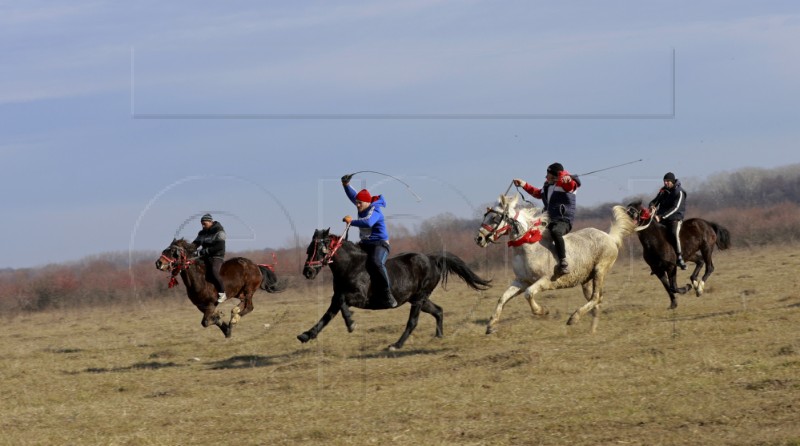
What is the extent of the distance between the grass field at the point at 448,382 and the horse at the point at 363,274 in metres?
0.62

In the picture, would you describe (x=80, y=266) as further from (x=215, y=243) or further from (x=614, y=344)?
(x=614, y=344)

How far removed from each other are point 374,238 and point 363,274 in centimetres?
59

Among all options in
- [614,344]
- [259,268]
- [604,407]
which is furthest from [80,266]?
[604,407]

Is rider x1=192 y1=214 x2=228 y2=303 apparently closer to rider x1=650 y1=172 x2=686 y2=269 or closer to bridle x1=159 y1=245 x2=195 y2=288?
bridle x1=159 y1=245 x2=195 y2=288

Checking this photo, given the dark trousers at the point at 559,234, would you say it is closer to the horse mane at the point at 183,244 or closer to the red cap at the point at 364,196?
the red cap at the point at 364,196

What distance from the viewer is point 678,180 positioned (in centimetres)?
2002

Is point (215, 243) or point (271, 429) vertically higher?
point (215, 243)

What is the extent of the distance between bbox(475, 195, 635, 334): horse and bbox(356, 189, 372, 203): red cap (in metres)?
1.75

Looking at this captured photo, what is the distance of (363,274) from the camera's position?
15531 mm

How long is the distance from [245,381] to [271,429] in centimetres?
353

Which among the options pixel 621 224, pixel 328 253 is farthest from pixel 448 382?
pixel 621 224

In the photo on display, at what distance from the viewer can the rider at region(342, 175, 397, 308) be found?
1555 cm

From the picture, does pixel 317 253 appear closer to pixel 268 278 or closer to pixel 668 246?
pixel 268 278

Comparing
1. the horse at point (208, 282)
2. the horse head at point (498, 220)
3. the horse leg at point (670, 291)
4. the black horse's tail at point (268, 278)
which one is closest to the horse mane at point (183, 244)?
the horse at point (208, 282)
